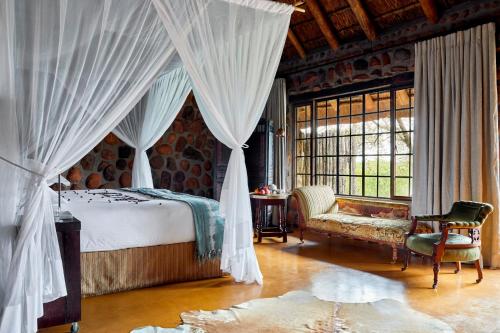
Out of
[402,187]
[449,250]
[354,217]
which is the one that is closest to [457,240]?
[449,250]

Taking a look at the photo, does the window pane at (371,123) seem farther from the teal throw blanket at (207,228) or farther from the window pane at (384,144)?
the teal throw blanket at (207,228)

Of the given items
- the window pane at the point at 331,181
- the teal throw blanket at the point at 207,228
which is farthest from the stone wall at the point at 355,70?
the teal throw blanket at the point at 207,228

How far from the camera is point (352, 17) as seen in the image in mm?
5418

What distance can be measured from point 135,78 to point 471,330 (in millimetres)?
2705

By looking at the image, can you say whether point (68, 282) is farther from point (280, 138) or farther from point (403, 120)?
point (280, 138)

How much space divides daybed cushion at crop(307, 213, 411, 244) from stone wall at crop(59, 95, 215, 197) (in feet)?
8.09

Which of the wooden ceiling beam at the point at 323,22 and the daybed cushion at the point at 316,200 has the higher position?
the wooden ceiling beam at the point at 323,22

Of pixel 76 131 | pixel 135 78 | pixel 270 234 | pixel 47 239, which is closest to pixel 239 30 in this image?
pixel 135 78

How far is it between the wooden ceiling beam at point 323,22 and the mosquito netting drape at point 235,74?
6.59 ft

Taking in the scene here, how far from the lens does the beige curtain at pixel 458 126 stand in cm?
423

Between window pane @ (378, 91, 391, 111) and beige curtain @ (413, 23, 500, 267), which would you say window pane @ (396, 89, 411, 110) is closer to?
window pane @ (378, 91, 391, 111)

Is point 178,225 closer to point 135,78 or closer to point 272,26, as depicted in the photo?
point 135,78

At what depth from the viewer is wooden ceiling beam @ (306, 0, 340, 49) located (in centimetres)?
544

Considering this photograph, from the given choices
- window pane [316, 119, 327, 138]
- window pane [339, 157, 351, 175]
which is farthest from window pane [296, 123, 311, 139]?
window pane [339, 157, 351, 175]
